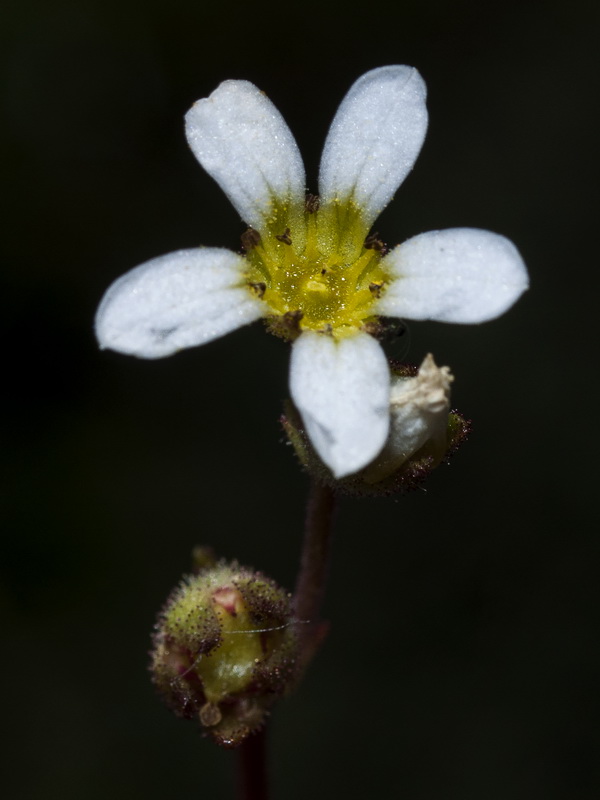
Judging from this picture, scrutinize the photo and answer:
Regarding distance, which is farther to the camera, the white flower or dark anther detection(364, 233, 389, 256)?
dark anther detection(364, 233, 389, 256)

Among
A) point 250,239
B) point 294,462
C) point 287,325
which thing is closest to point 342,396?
point 287,325

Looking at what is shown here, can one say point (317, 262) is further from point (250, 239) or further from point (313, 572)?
point (313, 572)

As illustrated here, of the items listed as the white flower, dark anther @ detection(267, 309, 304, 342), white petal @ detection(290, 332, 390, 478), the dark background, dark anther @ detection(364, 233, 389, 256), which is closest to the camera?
white petal @ detection(290, 332, 390, 478)

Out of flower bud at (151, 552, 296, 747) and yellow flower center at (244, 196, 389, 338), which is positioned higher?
yellow flower center at (244, 196, 389, 338)

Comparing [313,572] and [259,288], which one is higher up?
[259,288]

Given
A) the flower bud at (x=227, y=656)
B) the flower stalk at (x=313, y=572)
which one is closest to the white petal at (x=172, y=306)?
the flower stalk at (x=313, y=572)

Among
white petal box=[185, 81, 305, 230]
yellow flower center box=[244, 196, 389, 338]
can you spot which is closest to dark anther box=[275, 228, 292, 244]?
yellow flower center box=[244, 196, 389, 338]

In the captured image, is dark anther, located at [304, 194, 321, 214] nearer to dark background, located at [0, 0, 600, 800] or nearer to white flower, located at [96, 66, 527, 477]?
white flower, located at [96, 66, 527, 477]

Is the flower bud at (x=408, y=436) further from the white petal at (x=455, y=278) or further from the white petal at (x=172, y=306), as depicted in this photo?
the white petal at (x=172, y=306)
